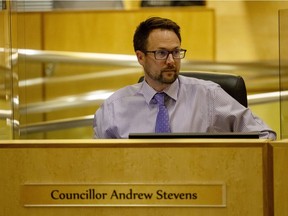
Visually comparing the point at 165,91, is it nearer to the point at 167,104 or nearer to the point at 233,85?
the point at 167,104

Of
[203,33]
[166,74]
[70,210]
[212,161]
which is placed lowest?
[70,210]

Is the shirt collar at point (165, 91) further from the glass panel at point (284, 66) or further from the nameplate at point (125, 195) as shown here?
the nameplate at point (125, 195)

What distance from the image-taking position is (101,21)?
4.86 meters

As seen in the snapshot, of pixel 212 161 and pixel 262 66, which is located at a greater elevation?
pixel 262 66

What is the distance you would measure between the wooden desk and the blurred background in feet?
8.73

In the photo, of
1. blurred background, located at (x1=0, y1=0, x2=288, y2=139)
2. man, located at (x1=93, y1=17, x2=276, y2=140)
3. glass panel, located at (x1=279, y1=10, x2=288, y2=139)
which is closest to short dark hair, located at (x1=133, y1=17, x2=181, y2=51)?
man, located at (x1=93, y1=17, x2=276, y2=140)

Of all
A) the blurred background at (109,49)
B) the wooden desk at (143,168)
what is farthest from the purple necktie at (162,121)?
the blurred background at (109,49)

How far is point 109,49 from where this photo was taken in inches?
191

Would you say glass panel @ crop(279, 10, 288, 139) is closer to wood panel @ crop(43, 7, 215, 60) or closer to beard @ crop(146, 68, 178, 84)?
beard @ crop(146, 68, 178, 84)

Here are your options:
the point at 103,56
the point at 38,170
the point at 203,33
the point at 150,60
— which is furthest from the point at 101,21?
the point at 38,170

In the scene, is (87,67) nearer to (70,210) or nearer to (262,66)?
(262,66)

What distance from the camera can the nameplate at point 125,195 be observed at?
176 centimetres

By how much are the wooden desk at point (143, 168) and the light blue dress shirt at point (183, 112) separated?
2.47 feet

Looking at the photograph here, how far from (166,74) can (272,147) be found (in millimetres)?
968
